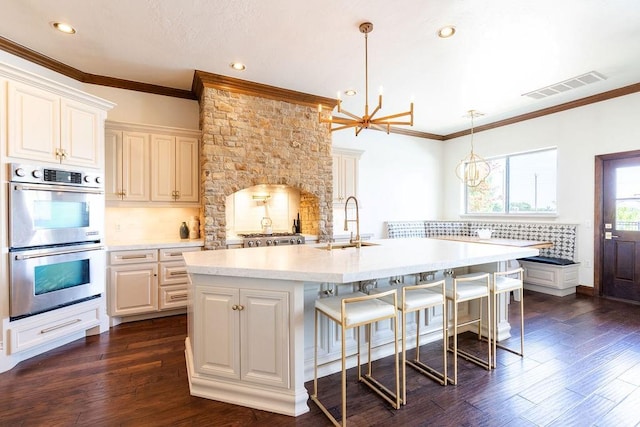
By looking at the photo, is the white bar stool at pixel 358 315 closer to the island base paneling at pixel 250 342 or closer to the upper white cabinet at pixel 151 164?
the island base paneling at pixel 250 342

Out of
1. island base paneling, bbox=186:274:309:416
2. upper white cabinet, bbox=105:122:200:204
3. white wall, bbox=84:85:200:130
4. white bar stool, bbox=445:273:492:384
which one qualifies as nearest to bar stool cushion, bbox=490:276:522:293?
white bar stool, bbox=445:273:492:384

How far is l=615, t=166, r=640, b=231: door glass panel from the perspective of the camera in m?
4.30

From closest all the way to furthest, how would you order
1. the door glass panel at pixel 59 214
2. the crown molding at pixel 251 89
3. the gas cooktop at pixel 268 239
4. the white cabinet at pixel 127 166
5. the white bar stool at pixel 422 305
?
the white bar stool at pixel 422 305 → the door glass panel at pixel 59 214 → the white cabinet at pixel 127 166 → the crown molding at pixel 251 89 → the gas cooktop at pixel 268 239

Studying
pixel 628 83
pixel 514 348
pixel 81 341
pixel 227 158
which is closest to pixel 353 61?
pixel 227 158

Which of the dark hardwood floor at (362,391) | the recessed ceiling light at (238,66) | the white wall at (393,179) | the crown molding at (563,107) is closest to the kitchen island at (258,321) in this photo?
the dark hardwood floor at (362,391)

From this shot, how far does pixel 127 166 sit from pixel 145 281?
1.43 meters

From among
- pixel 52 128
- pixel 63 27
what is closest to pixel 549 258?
pixel 52 128

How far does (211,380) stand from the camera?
216 centimetres

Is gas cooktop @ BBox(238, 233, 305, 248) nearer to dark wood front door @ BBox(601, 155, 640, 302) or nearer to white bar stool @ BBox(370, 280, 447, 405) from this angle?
white bar stool @ BBox(370, 280, 447, 405)

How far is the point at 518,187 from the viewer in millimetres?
5926

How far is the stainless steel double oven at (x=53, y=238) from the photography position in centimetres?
264

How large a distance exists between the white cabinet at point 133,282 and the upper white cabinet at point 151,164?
77 cm

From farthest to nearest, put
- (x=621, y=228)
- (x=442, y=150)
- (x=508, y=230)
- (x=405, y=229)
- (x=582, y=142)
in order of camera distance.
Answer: (x=442, y=150), (x=405, y=229), (x=508, y=230), (x=582, y=142), (x=621, y=228)

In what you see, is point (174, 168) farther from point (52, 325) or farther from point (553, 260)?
point (553, 260)
